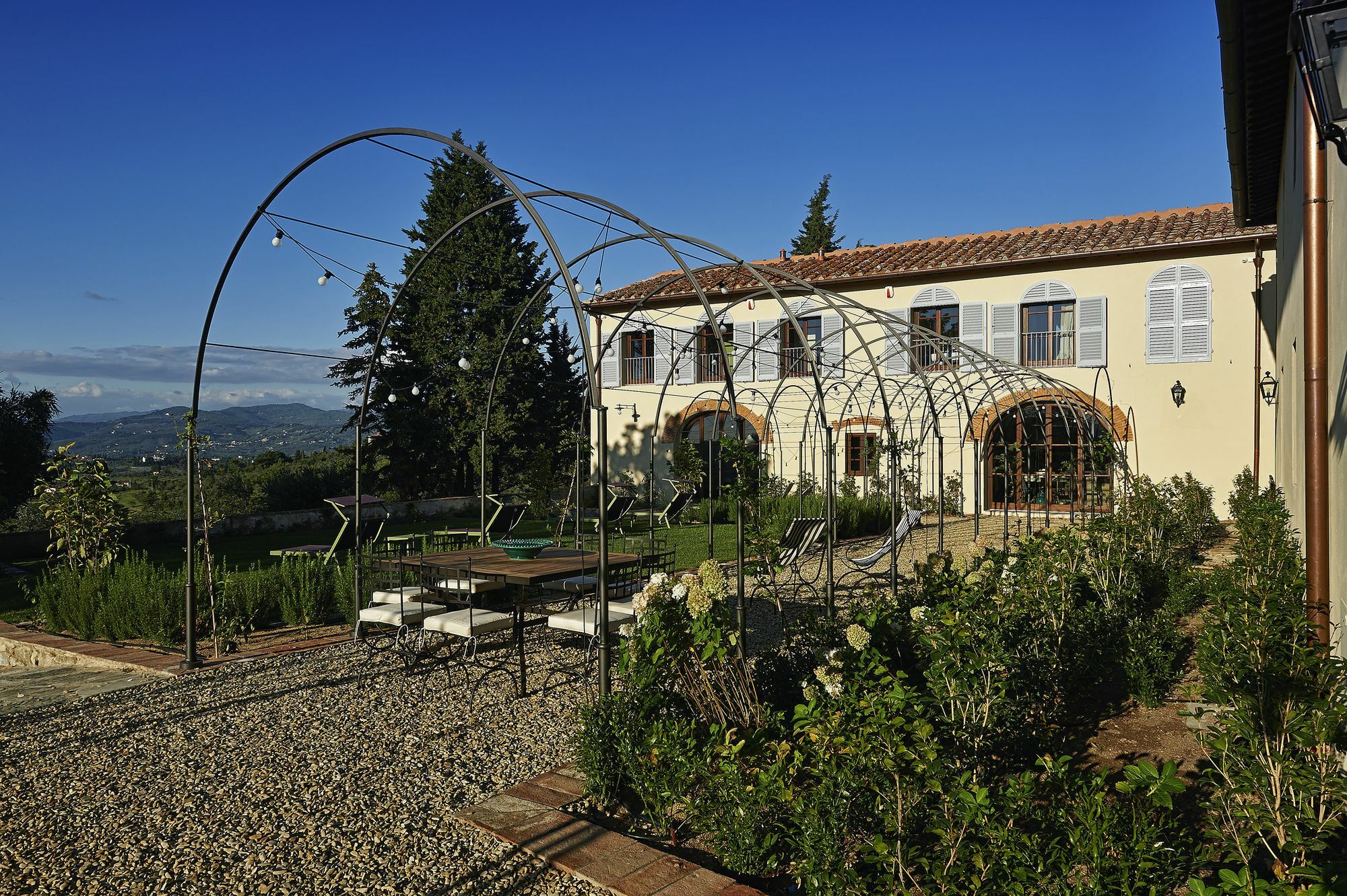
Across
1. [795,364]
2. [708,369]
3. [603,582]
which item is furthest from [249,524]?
[603,582]

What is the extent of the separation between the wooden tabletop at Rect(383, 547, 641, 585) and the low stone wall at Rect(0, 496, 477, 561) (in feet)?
23.9

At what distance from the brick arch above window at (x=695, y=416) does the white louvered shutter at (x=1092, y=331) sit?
614 centimetres

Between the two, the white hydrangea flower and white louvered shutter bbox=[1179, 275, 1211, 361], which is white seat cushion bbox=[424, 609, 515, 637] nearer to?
the white hydrangea flower

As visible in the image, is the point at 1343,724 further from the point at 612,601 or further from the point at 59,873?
the point at 612,601

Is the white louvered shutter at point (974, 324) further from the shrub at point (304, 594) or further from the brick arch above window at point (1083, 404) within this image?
the shrub at point (304, 594)

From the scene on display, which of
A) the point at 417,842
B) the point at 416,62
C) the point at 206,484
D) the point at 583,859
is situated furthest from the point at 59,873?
the point at 416,62

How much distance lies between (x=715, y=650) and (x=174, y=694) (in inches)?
140

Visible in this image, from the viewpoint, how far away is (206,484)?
6.31m

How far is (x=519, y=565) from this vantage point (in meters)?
5.65

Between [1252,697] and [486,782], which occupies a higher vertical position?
[1252,697]

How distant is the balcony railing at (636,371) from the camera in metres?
19.4

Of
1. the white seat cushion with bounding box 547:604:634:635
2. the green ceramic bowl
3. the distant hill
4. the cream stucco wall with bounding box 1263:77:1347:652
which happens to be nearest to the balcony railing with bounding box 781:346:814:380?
the distant hill

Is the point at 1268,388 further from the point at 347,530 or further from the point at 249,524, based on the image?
the point at 249,524

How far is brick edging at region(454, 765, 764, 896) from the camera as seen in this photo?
8.54 ft
